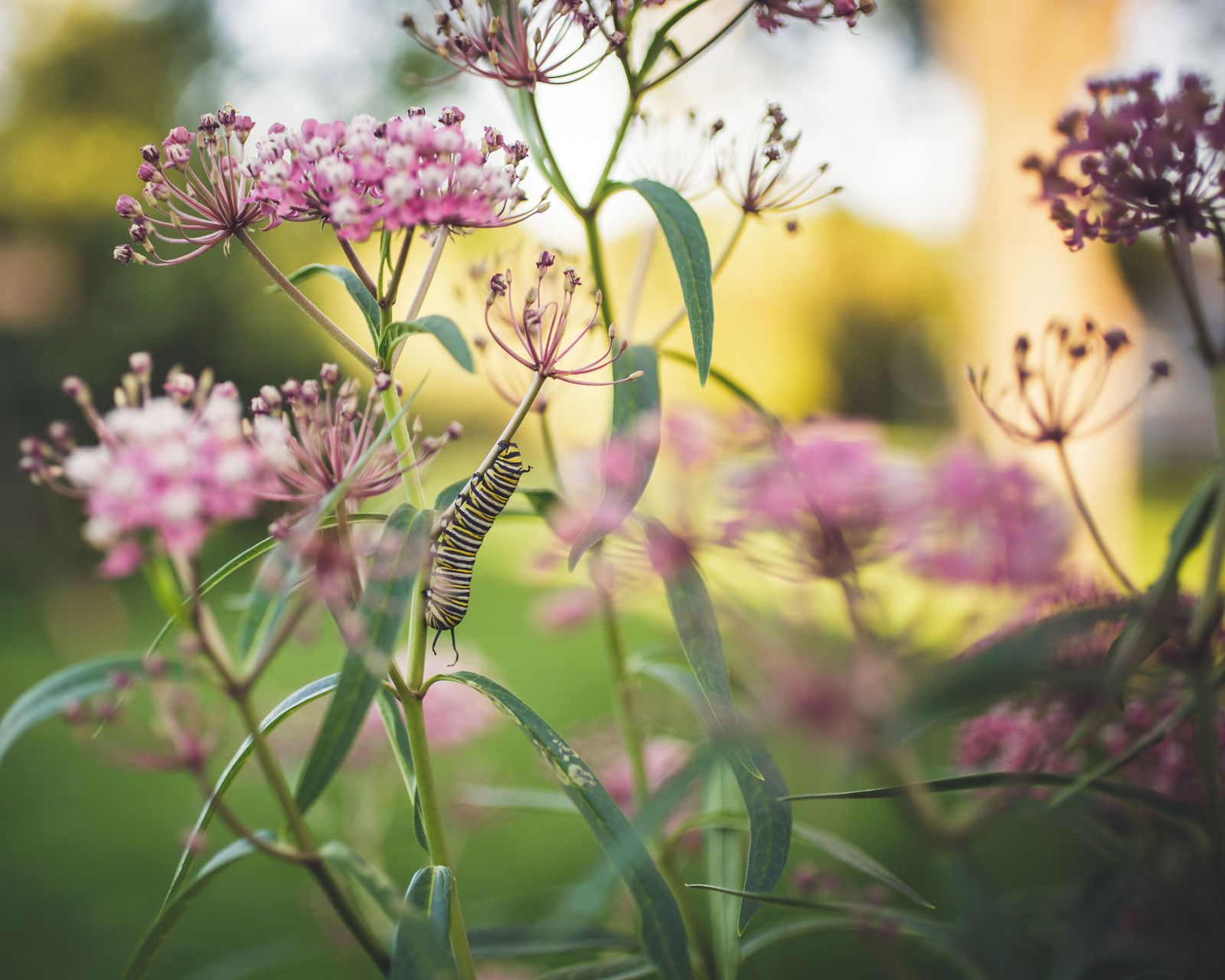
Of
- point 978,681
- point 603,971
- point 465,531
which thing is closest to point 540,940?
point 603,971

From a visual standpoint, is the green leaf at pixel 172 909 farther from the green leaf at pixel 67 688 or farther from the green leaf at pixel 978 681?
the green leaf at pixel 978 681

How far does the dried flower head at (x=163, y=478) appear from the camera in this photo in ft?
1.50

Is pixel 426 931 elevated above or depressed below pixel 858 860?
above

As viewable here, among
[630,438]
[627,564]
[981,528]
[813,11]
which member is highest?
[813,11]

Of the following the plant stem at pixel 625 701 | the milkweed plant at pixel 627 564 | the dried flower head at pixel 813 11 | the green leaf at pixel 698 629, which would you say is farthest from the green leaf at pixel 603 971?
the dried flower head at pixel 813 11

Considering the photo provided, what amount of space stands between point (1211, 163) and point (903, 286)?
44.3 feet

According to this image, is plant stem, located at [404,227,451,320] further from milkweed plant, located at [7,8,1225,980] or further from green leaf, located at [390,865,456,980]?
green leaf, located at [390,865,456,980]

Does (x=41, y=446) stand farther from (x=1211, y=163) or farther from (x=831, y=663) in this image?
(x=1211, y=163)

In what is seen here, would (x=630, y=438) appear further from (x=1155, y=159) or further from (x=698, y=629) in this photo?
(x=1155, y=159)

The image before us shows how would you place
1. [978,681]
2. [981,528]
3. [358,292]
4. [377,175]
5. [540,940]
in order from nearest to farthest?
[978,681] → [377,175] → [358,292] → [540,940] → [981,528]

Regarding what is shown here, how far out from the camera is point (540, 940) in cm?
79

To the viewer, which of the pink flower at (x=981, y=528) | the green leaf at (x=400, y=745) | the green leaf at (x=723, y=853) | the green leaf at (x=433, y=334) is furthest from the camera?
the pink flower at (x=981, y=528)

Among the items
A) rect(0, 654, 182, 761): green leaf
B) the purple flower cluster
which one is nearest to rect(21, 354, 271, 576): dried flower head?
rect(0, 654, 182, 761): green leaf

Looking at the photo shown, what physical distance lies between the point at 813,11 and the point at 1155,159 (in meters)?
0.26
